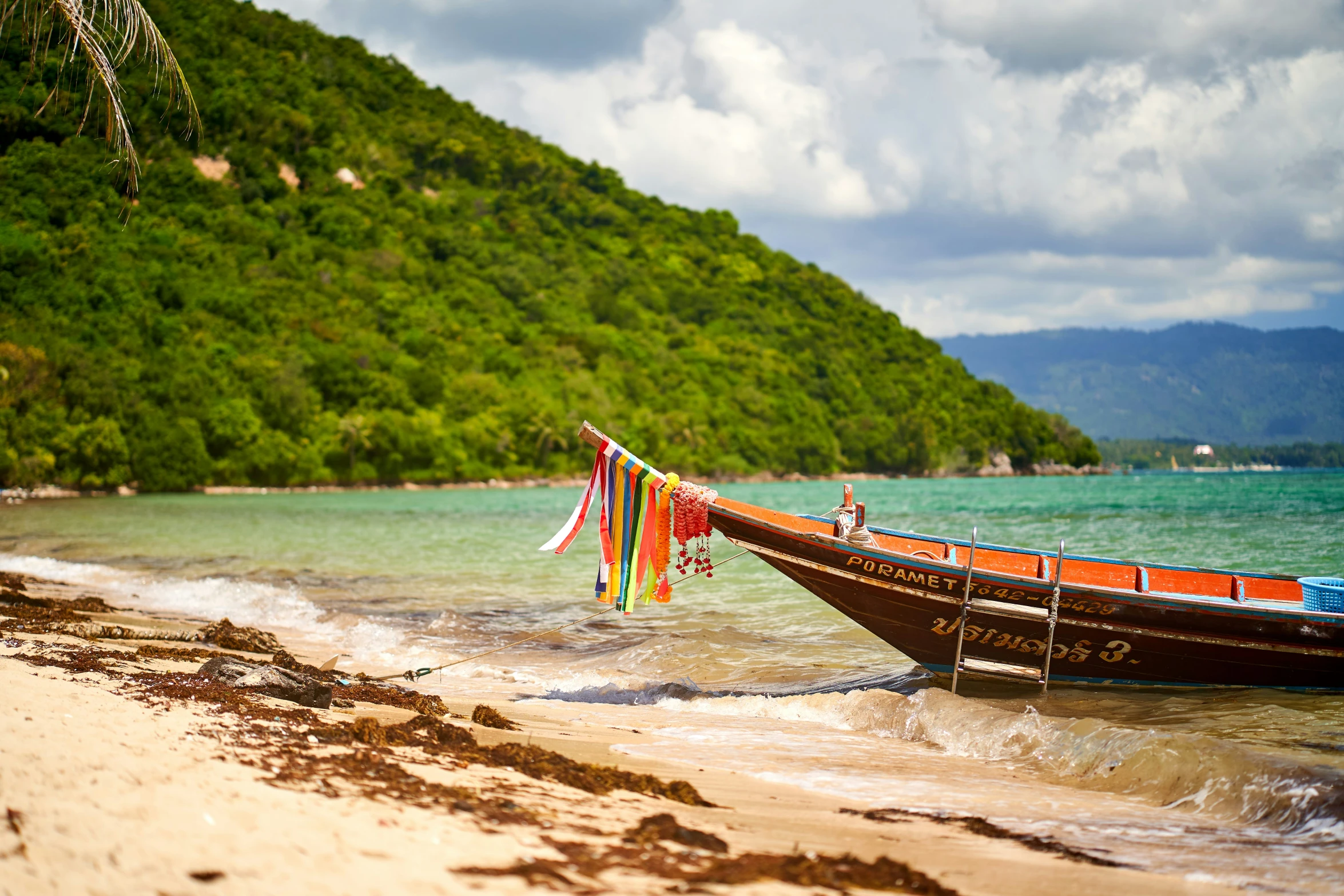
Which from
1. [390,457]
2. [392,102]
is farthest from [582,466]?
[392,102]

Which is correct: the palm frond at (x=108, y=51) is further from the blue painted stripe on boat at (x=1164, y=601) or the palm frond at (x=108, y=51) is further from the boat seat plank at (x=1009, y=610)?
the boat seat plank at (x=1009, y=610)

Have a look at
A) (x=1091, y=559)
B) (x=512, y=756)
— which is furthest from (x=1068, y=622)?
(x=512, y=756)

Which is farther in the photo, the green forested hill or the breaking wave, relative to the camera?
→ the green forested hill

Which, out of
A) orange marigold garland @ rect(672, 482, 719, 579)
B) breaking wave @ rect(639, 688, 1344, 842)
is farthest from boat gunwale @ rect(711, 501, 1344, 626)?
breaking wave @ rect(639, 688, 1344, 842)

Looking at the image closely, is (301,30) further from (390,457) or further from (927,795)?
(927,795)

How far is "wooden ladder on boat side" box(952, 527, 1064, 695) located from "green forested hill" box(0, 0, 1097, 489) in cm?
4375

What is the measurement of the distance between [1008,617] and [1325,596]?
A: 3.17 metres

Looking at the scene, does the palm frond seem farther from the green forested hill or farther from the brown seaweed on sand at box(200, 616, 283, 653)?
the green forested hill

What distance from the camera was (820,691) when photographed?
9.27 m

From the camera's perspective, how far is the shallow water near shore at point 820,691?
5.73 m

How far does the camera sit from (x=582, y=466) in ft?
338

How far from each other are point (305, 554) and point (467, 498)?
4498 cm

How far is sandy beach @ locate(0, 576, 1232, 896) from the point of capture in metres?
3.68

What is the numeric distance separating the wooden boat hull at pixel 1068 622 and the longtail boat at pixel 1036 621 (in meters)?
0.01
